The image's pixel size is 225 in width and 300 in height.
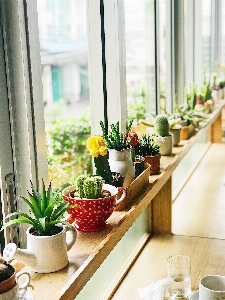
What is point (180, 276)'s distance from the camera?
1.60 m

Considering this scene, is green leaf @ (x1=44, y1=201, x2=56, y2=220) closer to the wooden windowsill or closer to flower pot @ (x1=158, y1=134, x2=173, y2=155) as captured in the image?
the wooden windowsill

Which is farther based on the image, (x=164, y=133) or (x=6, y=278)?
(x=164, y=133)

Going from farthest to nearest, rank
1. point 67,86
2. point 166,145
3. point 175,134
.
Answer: point 67,86
point 175,134
point 166,145

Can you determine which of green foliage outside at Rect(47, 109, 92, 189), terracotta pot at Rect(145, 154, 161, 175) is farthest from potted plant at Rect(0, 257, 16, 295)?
green foliage outside at Rect(47, 109, 92, 189)

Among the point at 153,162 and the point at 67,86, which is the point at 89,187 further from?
the point at 67,86

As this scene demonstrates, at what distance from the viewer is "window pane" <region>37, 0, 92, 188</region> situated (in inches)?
88.7

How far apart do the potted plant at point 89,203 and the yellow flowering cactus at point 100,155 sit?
0.12 meters

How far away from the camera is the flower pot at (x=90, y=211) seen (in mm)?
1333

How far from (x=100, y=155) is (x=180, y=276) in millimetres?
489

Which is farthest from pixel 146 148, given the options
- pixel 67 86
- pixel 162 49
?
pixel 67 86

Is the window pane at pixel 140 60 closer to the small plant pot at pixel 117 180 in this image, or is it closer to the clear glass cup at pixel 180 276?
the small plant pot at pixel 117 180

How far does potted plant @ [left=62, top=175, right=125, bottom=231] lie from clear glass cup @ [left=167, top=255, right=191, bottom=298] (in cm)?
35

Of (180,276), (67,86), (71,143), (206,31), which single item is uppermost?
(206,31)

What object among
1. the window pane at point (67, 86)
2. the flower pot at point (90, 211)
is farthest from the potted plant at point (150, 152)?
the flower pot at point (90, 211)
